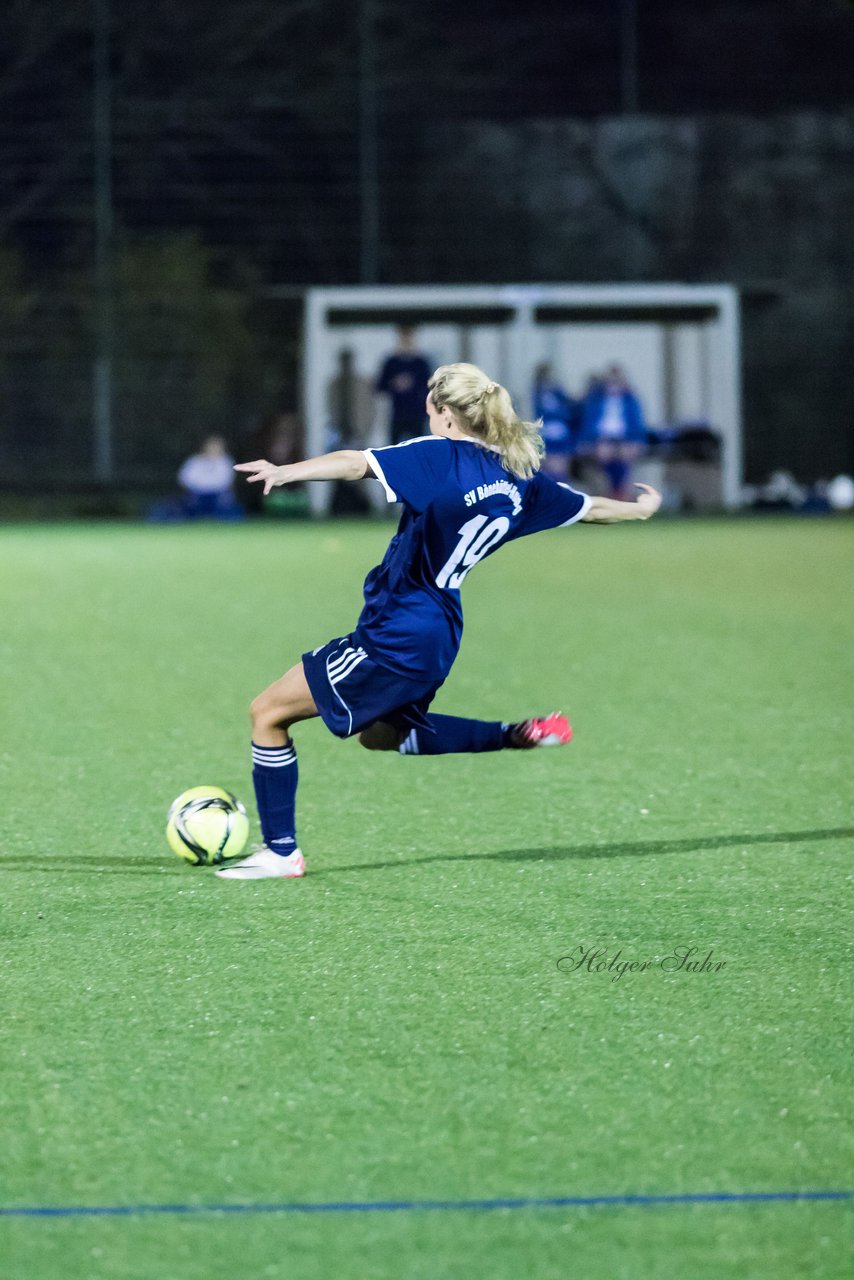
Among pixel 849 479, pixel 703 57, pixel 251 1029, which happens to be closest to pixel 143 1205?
pixel 251 1029

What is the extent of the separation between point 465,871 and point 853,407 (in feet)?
78.1

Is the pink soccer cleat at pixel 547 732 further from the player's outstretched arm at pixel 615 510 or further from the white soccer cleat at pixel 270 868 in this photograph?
the white soccer cleat at pixel 270 868

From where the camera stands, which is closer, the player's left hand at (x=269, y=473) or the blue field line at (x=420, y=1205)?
the blue field line at (x=420, y=1205)

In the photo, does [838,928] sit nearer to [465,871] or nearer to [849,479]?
[465,871]

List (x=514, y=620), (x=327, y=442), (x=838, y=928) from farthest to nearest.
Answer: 1. (x=327, y=442)
2. (x=514, y=620)
3. (x=838, y=928)

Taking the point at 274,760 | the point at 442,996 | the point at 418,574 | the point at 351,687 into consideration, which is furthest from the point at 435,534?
the point at 442,996

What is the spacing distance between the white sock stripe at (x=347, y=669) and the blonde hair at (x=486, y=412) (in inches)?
25.2

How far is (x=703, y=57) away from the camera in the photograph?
29.1 m

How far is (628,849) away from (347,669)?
116 centimetres

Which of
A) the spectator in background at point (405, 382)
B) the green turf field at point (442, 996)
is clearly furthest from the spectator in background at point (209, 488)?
the green turf field at point (442, 996)

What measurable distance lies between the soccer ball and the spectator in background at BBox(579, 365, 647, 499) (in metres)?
18.8

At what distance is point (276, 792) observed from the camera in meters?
5.60

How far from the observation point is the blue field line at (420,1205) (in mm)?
3164

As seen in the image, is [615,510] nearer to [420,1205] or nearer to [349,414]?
[420,1205]
